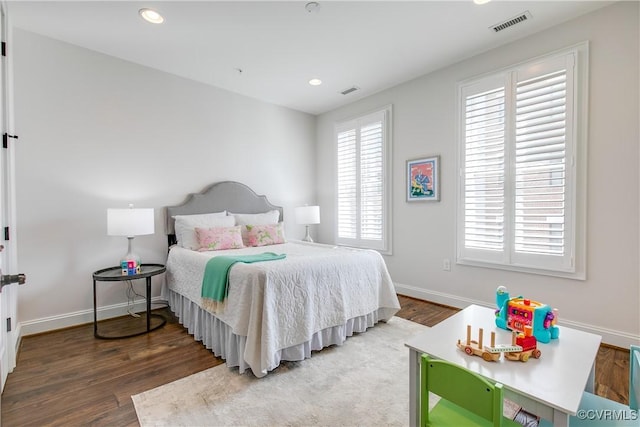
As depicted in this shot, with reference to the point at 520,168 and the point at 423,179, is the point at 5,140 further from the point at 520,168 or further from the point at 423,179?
the point at 520,168

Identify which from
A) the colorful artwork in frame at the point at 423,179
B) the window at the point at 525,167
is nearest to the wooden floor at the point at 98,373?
the window at the point at 525,167

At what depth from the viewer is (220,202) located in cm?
393

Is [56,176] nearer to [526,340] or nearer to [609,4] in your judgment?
[526,340]

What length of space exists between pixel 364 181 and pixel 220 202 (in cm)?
206

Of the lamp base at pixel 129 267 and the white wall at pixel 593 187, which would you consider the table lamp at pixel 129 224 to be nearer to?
the lamp base at pixel 129 267

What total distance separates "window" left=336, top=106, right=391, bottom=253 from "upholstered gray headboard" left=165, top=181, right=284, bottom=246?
1.17 meters

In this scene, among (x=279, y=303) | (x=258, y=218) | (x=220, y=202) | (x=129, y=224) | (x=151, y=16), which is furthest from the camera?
(x=258, y=218)

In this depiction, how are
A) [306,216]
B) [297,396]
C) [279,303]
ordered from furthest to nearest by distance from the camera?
[306,216] → [279,303] → [297,396]

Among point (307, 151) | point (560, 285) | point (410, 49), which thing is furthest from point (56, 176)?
point (560, 285)

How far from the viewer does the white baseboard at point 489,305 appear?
7.98 ft

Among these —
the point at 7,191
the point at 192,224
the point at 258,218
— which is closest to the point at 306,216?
the point at 258,218

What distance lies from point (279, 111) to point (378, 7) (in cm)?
256

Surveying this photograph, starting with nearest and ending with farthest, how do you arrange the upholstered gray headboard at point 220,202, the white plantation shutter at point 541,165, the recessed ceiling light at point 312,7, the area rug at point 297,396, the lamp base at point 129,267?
the area rug at point 297,396
the recessed ceiling light at point 312,7
the white plantation shutter at point 541,165
the lamp base at point 129,267
the upholstered gray headboard at point 220,202

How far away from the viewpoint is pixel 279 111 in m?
4.74
